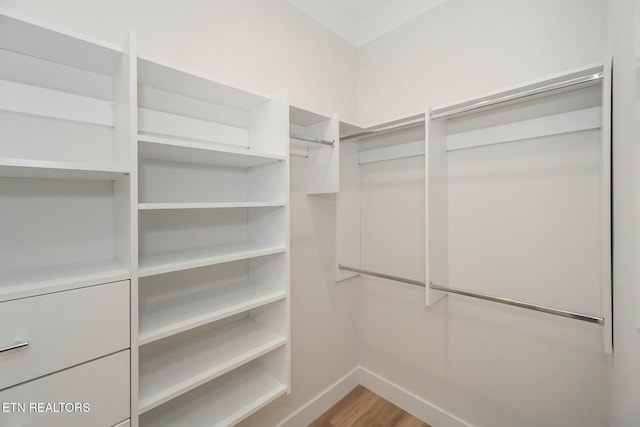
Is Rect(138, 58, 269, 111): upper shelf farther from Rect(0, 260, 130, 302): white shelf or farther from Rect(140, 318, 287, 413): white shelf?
Rect(140, 318, 287, 413): white shelf

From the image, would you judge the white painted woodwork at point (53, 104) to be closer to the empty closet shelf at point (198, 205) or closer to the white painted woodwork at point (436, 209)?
the empty closet shelf at point (198, 205)

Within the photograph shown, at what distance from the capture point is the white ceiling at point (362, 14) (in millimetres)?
1781

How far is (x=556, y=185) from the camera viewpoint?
1.31 meters

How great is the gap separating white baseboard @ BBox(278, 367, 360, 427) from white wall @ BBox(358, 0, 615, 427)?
0.25 meters

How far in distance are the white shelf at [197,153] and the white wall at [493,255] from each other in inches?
43.2

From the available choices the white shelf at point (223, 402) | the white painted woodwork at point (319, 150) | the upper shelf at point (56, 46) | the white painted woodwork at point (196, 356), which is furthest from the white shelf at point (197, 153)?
the white shelf at point (223, 402)

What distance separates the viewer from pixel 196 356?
44.4 inches

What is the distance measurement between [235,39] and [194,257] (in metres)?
1.17

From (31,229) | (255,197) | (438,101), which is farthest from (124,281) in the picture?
(438,101)

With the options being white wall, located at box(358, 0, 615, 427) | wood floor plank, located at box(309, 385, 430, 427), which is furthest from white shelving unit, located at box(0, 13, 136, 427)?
white wall, located at box(358, 0, 615, 427)

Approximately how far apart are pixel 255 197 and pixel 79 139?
0.72 meters

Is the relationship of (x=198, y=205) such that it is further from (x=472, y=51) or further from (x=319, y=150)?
(x=472, y=51)

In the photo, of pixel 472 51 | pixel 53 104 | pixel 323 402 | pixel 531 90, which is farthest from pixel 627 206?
pixel 323 402

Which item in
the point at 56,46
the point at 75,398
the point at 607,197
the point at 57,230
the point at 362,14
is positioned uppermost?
the point at 362,14
